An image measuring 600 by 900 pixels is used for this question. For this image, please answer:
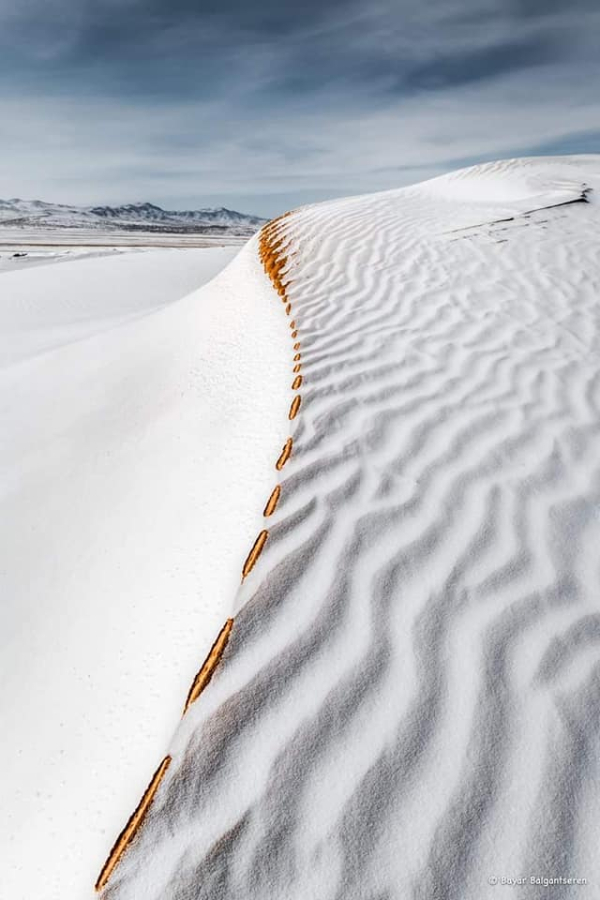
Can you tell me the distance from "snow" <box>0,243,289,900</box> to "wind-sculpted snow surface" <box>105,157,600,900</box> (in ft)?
0.74

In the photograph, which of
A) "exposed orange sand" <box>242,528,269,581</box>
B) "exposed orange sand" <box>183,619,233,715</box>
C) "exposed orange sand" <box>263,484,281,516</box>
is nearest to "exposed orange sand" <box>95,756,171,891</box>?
"exposed orange sand" <box>183,619,233,715</box>

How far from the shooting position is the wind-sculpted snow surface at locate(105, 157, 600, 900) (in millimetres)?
1211

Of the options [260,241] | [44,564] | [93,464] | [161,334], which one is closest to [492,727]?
[44,564]

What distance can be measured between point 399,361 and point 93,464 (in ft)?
6.85

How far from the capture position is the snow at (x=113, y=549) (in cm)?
161

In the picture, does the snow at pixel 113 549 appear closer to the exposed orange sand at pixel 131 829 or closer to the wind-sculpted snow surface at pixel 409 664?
the exposed orange sand at pixel 131 829

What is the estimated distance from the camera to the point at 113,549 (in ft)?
9.07

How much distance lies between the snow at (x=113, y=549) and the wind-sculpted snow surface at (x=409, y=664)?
226 mm

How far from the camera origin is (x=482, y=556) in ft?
6.57

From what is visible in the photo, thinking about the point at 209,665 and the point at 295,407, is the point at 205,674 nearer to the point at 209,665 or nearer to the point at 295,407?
the point at 209,665

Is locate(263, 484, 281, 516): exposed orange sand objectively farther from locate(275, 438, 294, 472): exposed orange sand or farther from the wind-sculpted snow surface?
locate(275, 438, 294, 472): exposed orange sand

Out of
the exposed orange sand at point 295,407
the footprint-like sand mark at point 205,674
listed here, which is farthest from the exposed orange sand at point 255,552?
the exposed orange sand at point 295,407

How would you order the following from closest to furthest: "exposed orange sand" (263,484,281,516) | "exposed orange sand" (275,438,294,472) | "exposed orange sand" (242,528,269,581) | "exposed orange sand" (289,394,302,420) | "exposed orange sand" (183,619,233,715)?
"exposed orange sand" (183,619,233,715)
"exposed orange sand" (242,528,269,581)
"exposed orange sand" (263,484,281,516)
"exposed orange sand" (275,438,294,472)
"exposed orange sand" (289,394,302,420)

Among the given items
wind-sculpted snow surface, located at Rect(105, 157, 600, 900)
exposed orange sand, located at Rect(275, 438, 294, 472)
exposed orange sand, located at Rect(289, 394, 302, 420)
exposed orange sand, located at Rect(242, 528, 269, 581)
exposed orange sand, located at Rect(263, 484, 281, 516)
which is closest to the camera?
wind-sculpted snow surface, located at Rect(105, 157, 600, 900)
